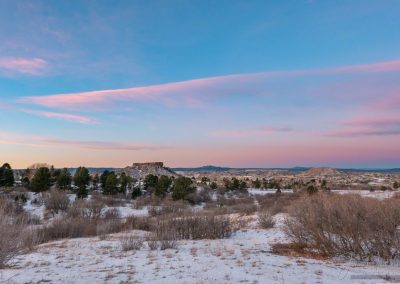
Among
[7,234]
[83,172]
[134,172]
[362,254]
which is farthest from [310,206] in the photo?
[134,172]

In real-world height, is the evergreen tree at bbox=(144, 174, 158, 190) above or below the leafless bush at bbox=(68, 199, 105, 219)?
above

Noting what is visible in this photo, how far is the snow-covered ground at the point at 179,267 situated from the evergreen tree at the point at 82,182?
24.5 meters

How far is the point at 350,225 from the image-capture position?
41.5ft

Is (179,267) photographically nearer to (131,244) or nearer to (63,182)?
(131,244)

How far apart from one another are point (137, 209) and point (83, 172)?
11.5 metres

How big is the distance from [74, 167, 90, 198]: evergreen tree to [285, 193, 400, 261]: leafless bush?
28.3m

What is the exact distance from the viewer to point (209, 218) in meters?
18.5

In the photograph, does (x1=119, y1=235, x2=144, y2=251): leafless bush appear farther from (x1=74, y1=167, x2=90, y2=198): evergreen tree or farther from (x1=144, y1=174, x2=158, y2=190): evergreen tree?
(x1=144, y1=174, x2=158, y2=190): evergreen tree

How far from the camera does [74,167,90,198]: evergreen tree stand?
3879 cm

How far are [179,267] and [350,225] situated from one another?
18.4ft

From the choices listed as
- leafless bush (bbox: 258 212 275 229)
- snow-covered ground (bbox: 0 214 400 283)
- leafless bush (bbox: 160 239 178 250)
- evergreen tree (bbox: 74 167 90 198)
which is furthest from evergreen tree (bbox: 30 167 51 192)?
leafless bush (bbox: 160 239 178 250)

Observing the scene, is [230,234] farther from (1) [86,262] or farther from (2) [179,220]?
(1) [86,262]

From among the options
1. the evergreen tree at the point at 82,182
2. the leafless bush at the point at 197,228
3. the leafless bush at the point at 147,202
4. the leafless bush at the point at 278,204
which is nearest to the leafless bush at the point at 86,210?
the leafless bush at the point at 147,202

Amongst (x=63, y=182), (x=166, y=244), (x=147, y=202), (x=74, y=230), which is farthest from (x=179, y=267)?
(x=63, y=182)
